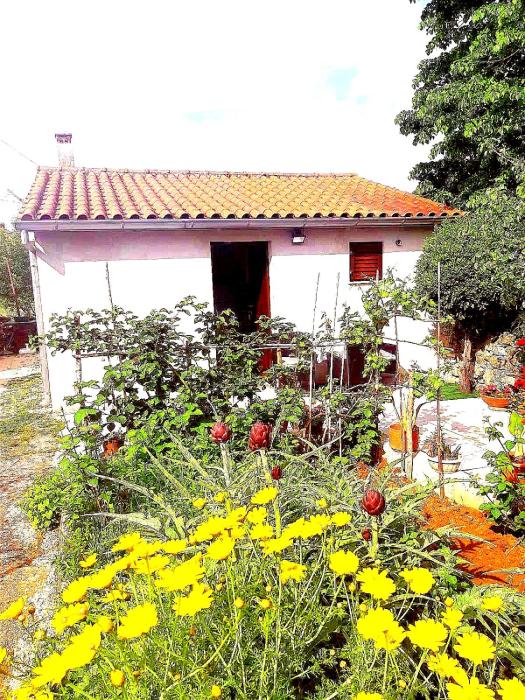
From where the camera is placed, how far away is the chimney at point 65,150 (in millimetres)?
10102

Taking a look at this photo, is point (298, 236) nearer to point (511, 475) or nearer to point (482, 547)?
point (511, 475)

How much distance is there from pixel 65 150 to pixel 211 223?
16.5ft

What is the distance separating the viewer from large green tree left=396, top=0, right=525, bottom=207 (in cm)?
944

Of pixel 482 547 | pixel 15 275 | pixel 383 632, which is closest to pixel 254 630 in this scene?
pixel 383 632

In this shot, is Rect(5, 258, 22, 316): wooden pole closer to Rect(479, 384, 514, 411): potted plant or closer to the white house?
the white house

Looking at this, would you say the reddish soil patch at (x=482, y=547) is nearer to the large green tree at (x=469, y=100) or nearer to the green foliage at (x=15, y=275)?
the large green tree at (x=469, y=100)

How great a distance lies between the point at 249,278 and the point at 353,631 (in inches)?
376

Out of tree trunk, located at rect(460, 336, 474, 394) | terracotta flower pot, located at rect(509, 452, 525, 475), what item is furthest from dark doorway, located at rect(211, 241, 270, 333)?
terracotta flower pot, located at rect(509, 452, 525, 475)

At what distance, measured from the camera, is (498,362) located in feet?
25.9

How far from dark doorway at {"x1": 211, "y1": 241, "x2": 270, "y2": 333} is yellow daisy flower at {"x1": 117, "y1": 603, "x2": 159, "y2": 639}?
8438 mm

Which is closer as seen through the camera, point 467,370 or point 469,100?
point 467,370

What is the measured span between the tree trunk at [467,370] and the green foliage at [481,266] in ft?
1.66

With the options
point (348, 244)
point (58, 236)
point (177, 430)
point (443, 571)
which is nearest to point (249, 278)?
point (348, 244)

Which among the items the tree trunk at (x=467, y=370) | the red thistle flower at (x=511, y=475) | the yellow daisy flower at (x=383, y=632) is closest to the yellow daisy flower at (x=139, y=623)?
the yellow daisy flower at (x=383, y=632)
